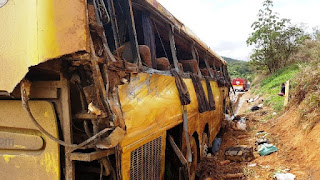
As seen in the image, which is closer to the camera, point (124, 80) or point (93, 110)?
point (93, 110)

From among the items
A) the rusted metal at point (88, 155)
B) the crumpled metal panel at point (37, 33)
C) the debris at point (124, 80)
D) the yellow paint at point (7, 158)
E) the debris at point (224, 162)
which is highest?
the crumpled metal panel at point (37, 33)

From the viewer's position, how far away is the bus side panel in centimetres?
198

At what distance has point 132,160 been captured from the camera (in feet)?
7.60

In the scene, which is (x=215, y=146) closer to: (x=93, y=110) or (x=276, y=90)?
(x=93, y=110)

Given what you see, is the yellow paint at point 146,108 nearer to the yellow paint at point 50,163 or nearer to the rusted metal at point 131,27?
the rusted metal at point 131,27

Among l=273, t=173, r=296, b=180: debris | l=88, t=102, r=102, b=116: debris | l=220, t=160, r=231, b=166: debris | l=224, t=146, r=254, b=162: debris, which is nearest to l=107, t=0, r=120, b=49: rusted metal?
l=88, t=102, r=102, b=116: debris

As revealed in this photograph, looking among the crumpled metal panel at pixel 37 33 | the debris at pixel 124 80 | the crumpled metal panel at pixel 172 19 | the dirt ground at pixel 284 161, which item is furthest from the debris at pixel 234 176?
the crumpled metal panel at pixel 37 33

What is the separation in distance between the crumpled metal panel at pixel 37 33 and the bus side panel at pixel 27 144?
13.6 inches

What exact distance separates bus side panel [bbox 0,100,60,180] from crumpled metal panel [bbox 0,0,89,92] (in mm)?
344

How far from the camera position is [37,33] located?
5.19 ft

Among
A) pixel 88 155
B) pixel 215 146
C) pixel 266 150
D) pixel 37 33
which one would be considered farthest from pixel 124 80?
pixel 215 146

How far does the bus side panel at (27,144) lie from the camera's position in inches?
77.8

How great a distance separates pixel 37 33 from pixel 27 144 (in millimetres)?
989

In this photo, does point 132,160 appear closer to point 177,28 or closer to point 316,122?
point 177,28
